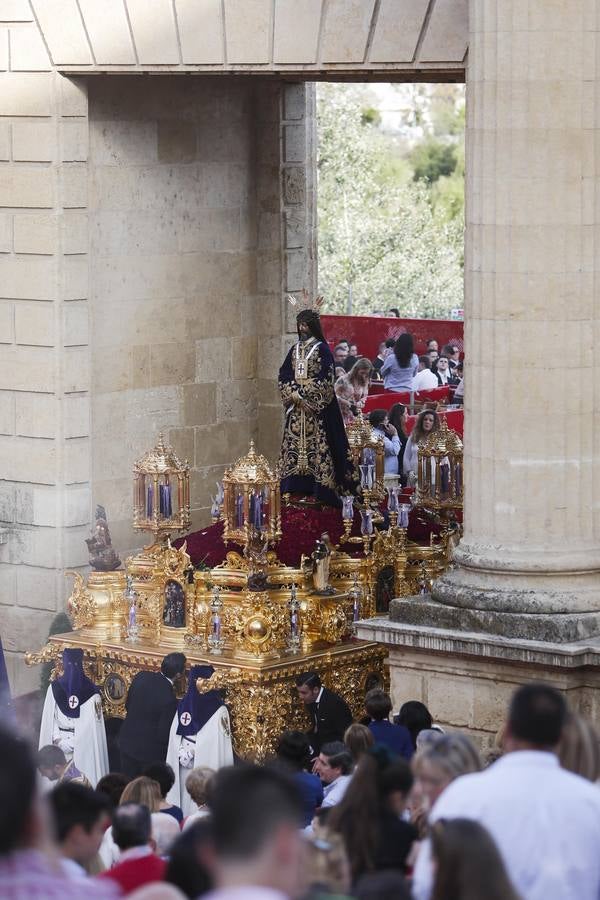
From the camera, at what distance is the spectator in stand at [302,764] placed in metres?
10.6

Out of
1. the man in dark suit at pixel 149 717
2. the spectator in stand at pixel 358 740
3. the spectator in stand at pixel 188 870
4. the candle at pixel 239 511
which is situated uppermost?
the candle at pixel 239 511

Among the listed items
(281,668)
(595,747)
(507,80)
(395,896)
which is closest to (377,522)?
(281,668)

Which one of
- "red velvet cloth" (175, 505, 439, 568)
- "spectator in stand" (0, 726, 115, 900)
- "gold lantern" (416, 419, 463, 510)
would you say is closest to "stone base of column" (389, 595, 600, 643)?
"red velvet cloth" (175, 505, 439, 568)

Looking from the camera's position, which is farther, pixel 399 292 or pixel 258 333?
pixel 399 292

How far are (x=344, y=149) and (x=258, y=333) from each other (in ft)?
77.0

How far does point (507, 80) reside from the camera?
41.1 feet

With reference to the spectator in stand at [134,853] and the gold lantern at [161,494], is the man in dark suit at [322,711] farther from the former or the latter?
the spectator in stand at [134,853]

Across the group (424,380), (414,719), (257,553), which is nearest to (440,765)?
(414,719)

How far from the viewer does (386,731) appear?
11.9 meters

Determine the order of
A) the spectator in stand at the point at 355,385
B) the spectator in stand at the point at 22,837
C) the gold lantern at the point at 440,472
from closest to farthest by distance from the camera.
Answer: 1. the spectator in stand at the point at 22,837
2. the gold lantern at the point at 440,472
3. the spectator in stand at the point at 355,385

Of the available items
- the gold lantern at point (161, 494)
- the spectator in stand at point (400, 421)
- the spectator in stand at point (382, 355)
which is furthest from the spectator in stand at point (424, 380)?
the gold lantern at point (161, 494)

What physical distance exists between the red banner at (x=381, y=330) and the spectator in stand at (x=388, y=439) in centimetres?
669

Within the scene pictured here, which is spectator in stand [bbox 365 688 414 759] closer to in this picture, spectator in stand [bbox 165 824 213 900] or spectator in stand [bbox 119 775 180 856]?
spectator in stand [bbox 119 775 180 856]

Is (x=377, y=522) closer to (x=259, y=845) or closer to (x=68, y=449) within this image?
(x=68, y=449)
